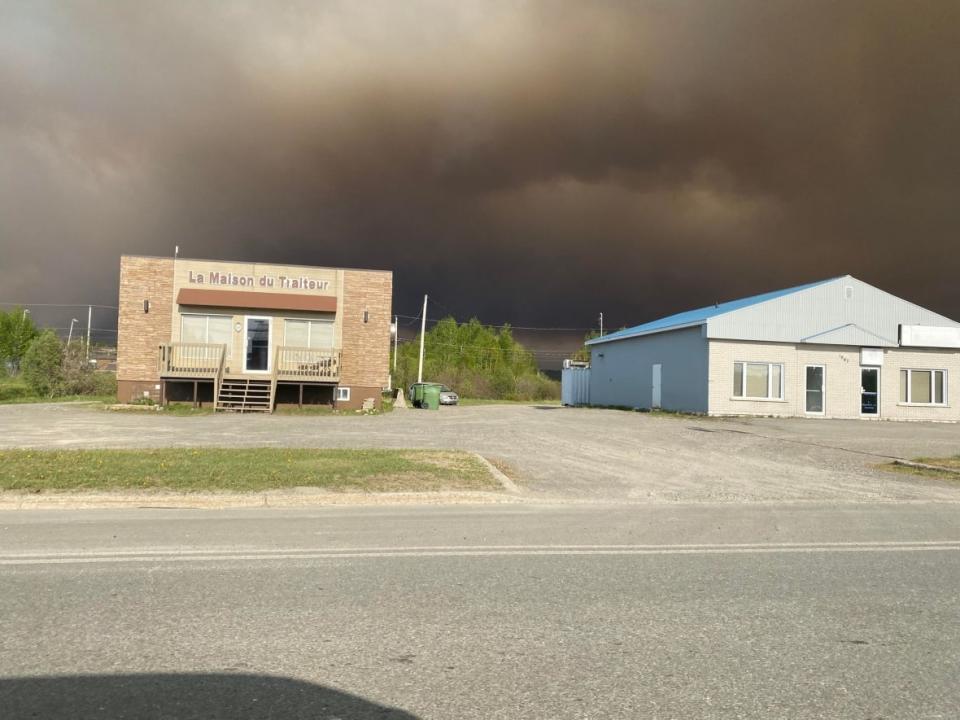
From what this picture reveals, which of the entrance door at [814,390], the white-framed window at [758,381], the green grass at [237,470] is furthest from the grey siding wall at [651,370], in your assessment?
the green grass at [237,470]

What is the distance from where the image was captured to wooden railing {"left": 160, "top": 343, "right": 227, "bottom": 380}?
29.9 meters

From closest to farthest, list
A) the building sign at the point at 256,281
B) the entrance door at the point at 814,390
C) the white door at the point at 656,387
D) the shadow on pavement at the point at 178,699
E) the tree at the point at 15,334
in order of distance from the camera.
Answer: the shadow on pavement at the point at 178,699 → the building sign at the point at 256,281 → the entrance door at the point at 814,390 → the white door at the point at 656,387 → the tree at the point at 15,334

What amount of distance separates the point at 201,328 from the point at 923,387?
3210 centimetres

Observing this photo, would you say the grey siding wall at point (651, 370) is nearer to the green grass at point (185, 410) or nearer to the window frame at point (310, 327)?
the window frame at point (310, 327)

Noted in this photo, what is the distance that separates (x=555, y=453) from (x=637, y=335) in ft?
84.7

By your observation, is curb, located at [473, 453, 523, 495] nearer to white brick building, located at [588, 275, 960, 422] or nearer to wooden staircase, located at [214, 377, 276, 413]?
wooden staircase, located at [214, 377, 276, 413]

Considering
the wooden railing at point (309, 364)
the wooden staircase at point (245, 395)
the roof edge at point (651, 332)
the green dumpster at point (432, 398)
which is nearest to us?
the wooden staircase at point (245, 395)

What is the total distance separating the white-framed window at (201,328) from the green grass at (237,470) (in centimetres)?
1729

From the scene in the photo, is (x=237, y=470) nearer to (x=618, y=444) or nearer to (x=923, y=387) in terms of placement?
(x=618, y=444)

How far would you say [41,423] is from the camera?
22.6 metres

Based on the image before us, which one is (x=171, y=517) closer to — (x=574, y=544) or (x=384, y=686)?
(x=574, y=544)

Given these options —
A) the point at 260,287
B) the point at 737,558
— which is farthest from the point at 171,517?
the point at 260,287

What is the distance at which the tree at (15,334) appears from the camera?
7881 centimetres

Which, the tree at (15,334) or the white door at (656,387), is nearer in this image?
the white door at (656,387)
